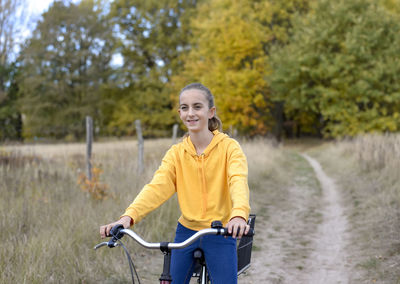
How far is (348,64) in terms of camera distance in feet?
87.4

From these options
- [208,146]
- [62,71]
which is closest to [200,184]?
[208,146]

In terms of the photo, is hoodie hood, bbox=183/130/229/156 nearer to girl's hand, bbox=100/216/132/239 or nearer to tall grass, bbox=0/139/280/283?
girl's hand, bbox=100/216/132/239

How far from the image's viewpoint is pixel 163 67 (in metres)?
38.8

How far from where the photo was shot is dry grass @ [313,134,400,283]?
18.5ft

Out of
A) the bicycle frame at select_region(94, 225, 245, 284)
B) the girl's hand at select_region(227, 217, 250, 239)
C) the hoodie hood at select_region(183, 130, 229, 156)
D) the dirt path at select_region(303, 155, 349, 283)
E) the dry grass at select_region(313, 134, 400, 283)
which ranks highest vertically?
the hoodie hood at select_region(183, 130, 229, 156)

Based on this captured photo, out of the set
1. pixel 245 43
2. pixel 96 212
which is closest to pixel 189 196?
pixel 96 212

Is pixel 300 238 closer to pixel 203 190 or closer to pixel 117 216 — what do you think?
pixel 117 216

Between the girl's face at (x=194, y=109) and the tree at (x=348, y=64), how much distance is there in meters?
25.2

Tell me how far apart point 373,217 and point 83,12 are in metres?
35.0

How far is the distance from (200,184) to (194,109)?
48 cm

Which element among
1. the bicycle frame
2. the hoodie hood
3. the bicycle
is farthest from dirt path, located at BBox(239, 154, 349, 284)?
the bicycle frame

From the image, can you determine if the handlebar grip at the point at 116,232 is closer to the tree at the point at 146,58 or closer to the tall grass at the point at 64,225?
the tall grass at the point at 64,225

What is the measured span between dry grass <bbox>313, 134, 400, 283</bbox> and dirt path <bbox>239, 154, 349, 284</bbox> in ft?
0.84

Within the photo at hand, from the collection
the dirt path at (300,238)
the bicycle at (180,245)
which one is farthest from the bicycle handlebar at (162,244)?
the dirt path at (300,238)
